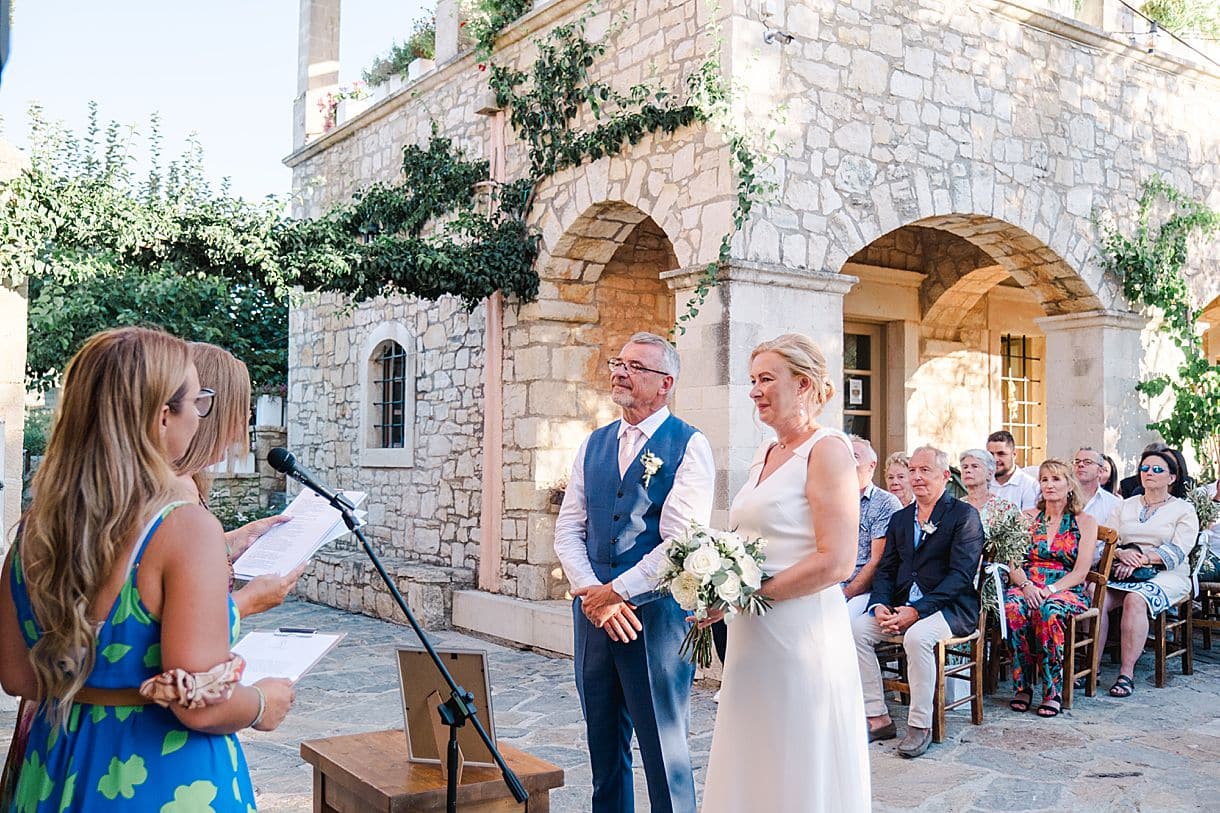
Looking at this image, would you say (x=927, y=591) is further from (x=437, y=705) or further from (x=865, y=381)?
(x=865, y=381)

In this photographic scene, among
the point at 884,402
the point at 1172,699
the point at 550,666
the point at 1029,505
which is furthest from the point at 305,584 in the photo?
the point at 1172,699

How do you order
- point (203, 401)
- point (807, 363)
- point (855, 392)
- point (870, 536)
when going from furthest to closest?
point (855, 392) → point (870, 536) → point (807, 363) → point (203, 401)

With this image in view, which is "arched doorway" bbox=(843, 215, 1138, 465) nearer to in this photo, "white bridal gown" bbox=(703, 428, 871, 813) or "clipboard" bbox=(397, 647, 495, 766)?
"white bridal gown" bbox=(703, 428, 871, 813)

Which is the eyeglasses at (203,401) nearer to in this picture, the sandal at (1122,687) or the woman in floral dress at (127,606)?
the woman in floral dress at (127,606)

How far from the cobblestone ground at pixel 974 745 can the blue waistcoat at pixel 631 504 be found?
1.26 meters

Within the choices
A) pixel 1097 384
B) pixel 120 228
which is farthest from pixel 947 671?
pixel 120 228

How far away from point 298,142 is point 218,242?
526 cm

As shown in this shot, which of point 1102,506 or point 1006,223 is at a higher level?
point 1006,223

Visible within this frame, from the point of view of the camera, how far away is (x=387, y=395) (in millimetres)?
10320

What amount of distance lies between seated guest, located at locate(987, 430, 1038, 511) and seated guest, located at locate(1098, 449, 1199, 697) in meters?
0.51

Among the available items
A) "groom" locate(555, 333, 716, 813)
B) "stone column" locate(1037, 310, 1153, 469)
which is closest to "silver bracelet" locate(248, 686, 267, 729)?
"groom" locate(555, 333, 716, 813)

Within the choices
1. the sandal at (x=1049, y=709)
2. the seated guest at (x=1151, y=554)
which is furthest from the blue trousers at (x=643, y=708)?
the seated guest at (x=1151, y=554)

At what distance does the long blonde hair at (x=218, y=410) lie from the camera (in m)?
1.99

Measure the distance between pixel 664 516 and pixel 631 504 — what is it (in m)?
0.11
